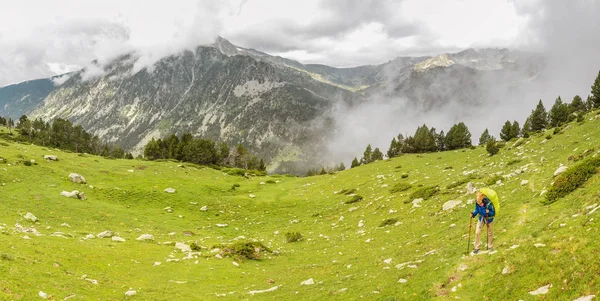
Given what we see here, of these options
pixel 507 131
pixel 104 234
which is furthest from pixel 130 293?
pixel 507 131

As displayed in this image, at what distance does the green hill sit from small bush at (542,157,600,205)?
0.54 meters

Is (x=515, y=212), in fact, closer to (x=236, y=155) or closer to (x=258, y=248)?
(x=258, y=248)

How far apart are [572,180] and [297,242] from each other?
24.4m

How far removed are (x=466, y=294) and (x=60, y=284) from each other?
65.9 feet

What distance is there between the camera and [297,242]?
3550 centimetres

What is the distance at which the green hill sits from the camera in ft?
46.8

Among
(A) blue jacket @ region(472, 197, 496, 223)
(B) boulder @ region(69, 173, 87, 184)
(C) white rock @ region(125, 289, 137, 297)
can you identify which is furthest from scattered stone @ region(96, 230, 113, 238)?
(A) blue jacket @ region(472, 197, 496, 223)

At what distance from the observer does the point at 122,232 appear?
116 ft

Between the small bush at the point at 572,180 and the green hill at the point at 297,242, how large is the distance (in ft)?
1.76

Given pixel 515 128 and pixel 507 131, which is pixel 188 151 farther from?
pixel 515 128

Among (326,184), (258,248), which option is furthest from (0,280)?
(326,184)

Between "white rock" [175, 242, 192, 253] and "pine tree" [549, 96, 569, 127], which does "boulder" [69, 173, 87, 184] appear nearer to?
"white rock" [175, 242, 192, 253]

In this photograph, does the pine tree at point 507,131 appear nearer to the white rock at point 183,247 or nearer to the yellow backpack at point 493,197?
the yellow backpack at point 493,197

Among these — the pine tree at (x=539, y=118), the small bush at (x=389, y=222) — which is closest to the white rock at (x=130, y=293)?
the small bush at (x=389, y=222)
